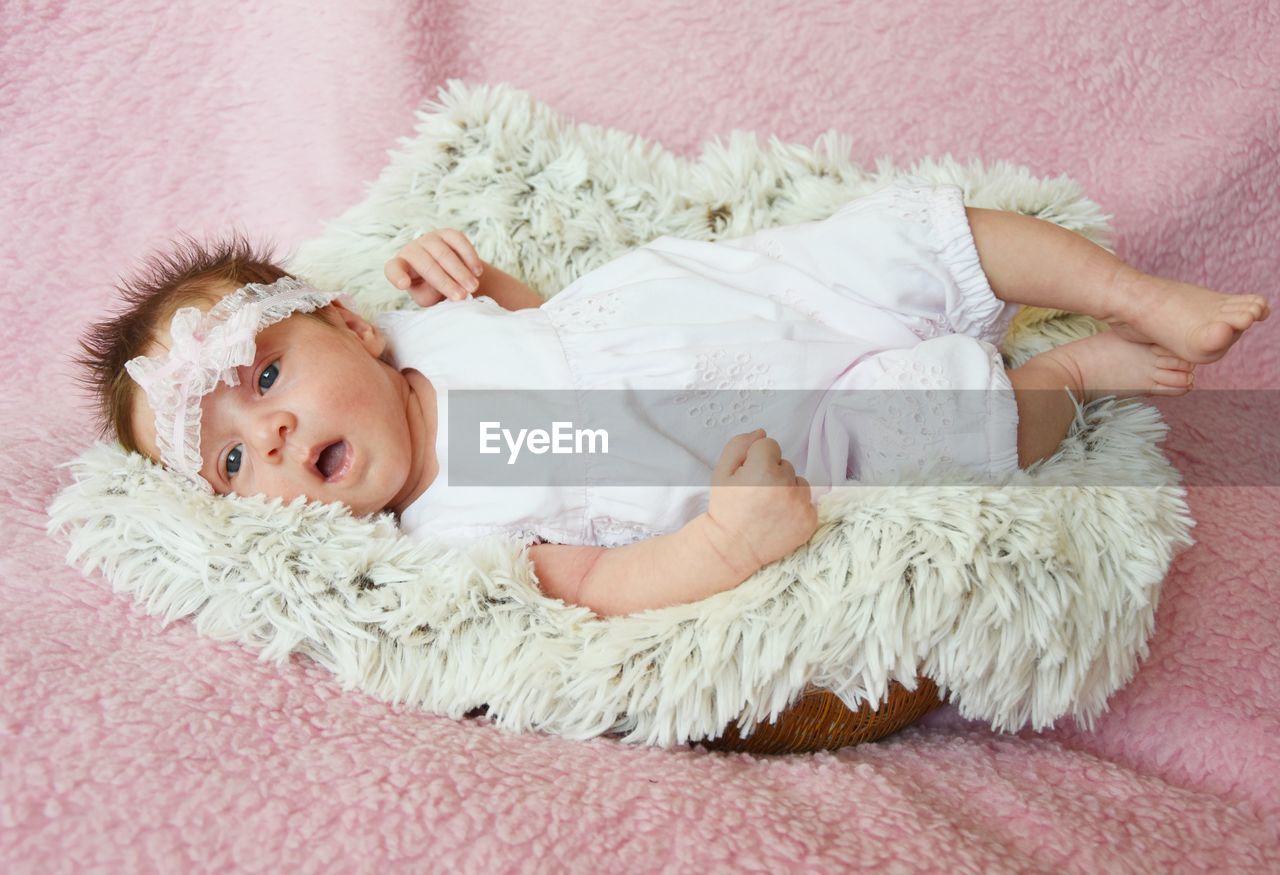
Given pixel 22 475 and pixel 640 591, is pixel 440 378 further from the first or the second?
pixel 22 475

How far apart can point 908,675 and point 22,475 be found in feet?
3.50

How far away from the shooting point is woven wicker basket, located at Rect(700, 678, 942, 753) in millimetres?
1005

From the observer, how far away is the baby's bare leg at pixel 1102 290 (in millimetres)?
1080

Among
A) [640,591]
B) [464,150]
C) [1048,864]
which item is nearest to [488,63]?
[464,150]

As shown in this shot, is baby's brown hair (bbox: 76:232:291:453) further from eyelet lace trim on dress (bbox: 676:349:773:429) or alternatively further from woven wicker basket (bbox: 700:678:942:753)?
woven wicker basket (bbox: 700:678:942:753)

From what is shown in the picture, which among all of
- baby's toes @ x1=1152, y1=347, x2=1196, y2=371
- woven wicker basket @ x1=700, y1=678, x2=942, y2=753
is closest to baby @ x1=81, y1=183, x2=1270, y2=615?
baby's toes @ x1=1152, y1=347, x2=1196, y2=371

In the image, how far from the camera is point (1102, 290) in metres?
1.18

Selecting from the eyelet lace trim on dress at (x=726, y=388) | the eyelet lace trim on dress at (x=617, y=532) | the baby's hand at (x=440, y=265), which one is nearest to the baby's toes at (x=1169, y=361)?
the eyelet lace trim on dress at (x=726, y=388)

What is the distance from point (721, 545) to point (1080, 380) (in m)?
0.53

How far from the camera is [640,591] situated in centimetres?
106

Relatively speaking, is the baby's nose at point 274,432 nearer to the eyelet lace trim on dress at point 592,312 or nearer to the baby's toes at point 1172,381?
the eyelet lace trim on dress at point 592,312

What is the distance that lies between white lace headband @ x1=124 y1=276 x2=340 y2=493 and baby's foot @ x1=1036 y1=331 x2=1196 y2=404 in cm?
92

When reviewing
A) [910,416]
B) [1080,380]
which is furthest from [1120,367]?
[910,416]

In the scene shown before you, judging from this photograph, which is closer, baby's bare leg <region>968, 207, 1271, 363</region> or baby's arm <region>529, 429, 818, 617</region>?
baby's arm <region>529, 429, 818, 617</region>
